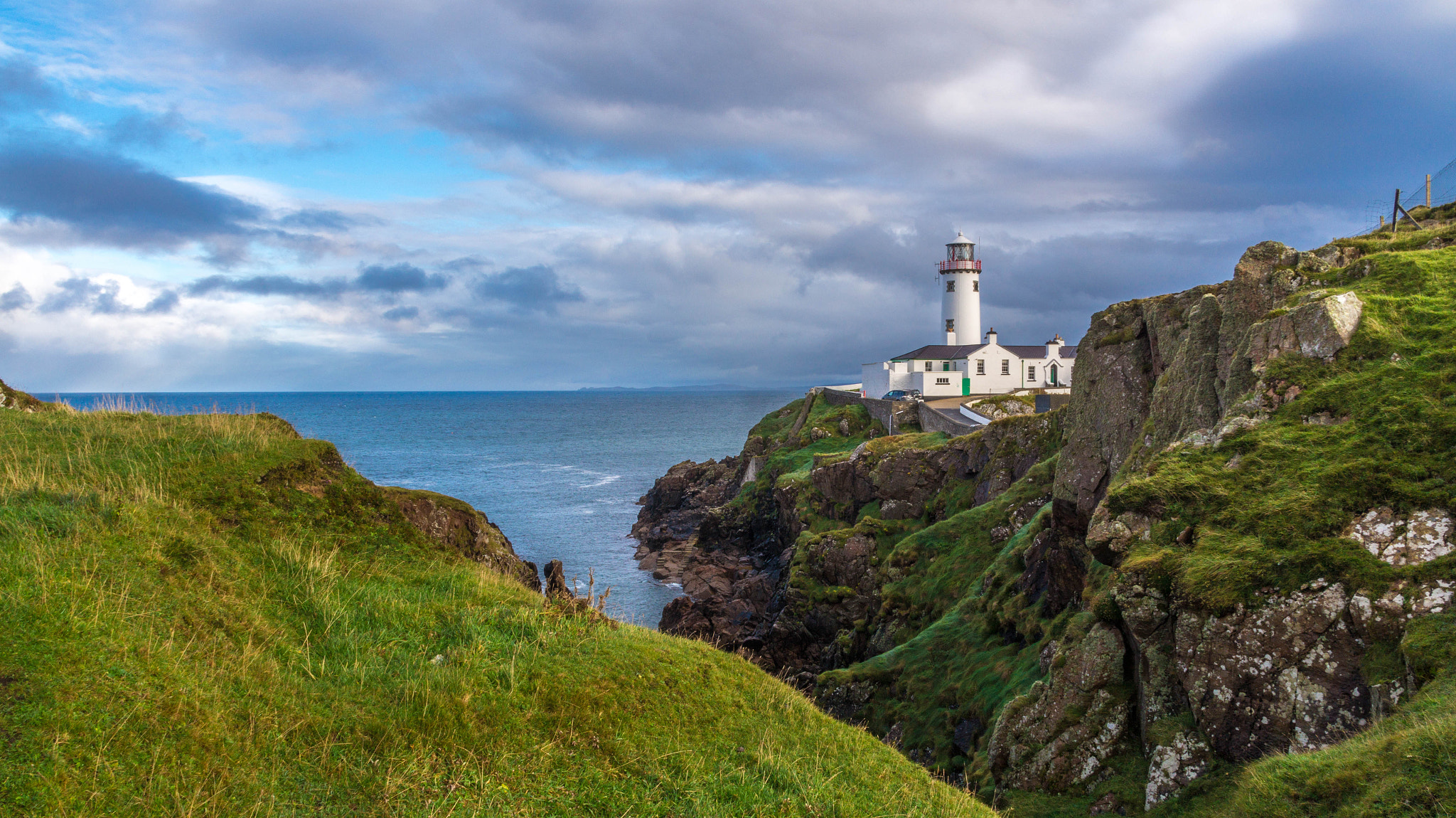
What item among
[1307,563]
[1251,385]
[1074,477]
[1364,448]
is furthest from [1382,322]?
[1074,477]

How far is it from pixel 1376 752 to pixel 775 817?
7.57 meters

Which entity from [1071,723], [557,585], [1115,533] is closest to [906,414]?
[1115,533]

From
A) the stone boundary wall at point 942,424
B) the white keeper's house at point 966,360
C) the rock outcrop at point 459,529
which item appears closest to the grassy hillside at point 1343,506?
the rock outcrop at point 459,529

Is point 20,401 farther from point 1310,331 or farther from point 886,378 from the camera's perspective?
point 886,378

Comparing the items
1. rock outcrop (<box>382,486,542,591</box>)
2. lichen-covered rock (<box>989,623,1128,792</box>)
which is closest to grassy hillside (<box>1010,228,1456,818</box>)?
lichen-covered rock (<box>989,623,1128,792</box>)

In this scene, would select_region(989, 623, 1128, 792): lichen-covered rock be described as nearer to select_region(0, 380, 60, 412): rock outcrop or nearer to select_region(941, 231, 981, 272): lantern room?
select_region(0, 380, 60, 412): rock outcrop

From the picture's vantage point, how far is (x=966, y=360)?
94812 mm

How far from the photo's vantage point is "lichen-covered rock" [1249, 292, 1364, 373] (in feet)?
57.3

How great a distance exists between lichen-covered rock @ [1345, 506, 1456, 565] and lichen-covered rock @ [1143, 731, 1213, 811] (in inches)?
173

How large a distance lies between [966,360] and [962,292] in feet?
42.4

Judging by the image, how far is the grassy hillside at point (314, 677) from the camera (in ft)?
24.7

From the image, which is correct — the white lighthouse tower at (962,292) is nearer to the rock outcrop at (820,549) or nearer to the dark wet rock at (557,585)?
the rock outcrop at (820,549)

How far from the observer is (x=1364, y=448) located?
14.8 metres

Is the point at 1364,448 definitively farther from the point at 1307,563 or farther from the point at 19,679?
the point at 19,679
